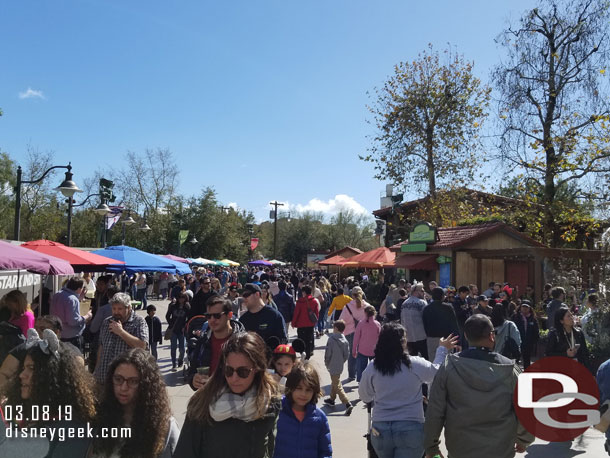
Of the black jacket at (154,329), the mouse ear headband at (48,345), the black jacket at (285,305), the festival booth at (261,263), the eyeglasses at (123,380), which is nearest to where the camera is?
the eyeglasses at (123,380)

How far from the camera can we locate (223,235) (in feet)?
161

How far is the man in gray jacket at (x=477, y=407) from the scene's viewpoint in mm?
3486

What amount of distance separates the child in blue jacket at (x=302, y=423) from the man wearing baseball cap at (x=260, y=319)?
8.64 feet

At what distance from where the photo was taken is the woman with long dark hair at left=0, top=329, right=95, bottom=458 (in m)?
2.76

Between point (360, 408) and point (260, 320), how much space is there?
285 cm

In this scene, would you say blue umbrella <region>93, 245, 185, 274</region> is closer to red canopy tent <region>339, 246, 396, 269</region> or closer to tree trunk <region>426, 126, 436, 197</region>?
red canopy tent <region>339, 246, 396, 269</region>

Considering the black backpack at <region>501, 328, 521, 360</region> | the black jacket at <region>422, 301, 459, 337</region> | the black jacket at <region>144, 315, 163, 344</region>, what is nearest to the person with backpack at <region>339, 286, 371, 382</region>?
the black jacket at <region>422, 301, 459, 337</region>

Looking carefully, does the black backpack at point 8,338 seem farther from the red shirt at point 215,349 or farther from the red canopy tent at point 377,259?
the red canopy tent at point 377,259

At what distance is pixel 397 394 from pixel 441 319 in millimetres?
4618

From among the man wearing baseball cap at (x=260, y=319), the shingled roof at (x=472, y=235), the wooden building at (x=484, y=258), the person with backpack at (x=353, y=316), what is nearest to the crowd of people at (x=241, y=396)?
the man wearing baseball cap at (x=260, y=319)

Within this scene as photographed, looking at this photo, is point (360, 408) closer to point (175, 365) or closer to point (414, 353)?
point (414, 353)

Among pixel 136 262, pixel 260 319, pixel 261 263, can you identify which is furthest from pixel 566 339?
pixel 261 263

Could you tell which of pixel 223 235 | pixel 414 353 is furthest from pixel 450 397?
pixel 223 235

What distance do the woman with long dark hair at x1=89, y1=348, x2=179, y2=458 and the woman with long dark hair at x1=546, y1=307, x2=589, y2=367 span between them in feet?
18.7
